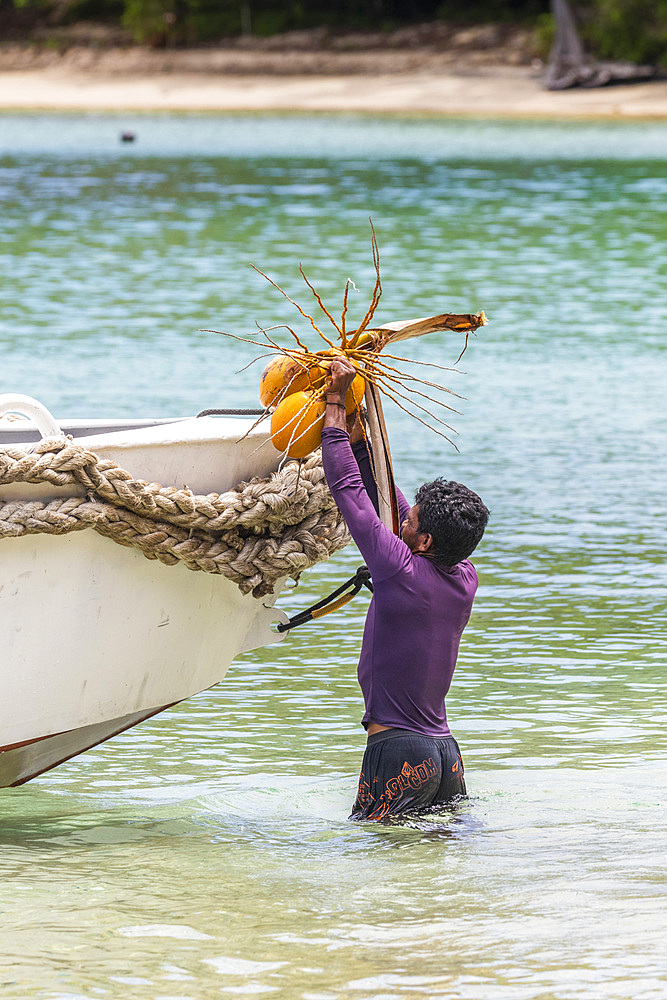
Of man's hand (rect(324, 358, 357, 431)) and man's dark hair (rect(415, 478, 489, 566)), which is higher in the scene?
man's hand (rect(324, 358, 357, 431))

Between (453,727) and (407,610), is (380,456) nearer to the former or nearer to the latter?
(407,610)

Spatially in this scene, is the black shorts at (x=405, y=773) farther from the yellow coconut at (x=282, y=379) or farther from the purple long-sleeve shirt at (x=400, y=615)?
the yellow coconut at (x=282, y=379)

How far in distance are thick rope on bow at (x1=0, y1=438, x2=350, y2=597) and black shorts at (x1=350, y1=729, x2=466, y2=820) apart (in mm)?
572

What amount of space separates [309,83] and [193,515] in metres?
50.5

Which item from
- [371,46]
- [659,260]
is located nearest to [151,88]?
[371,46]

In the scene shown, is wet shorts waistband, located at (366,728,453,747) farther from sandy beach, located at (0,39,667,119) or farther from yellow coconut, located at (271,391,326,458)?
sandy beach, located at (0,39,667,119)

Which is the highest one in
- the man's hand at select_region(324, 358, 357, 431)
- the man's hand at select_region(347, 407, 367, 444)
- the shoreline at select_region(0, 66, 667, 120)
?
the shoreline at select_region(0, 66, 667, 120)

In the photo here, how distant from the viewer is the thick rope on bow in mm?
4348

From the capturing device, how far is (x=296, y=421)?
15.0ft

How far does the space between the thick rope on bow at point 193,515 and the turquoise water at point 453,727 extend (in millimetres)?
841

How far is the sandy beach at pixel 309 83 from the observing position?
4853cm

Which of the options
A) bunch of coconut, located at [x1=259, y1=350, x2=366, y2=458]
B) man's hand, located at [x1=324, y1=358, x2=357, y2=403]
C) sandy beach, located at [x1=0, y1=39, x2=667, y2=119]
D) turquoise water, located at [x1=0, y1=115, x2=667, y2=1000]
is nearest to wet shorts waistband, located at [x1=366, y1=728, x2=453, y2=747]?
turquoise water, located at [x1=0, y1=115, x2=667, y2=1000]

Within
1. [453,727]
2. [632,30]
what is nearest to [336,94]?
[632,30]

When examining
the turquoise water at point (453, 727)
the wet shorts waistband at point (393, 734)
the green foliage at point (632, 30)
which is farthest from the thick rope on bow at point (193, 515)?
the green foliage at point (632, 30)
